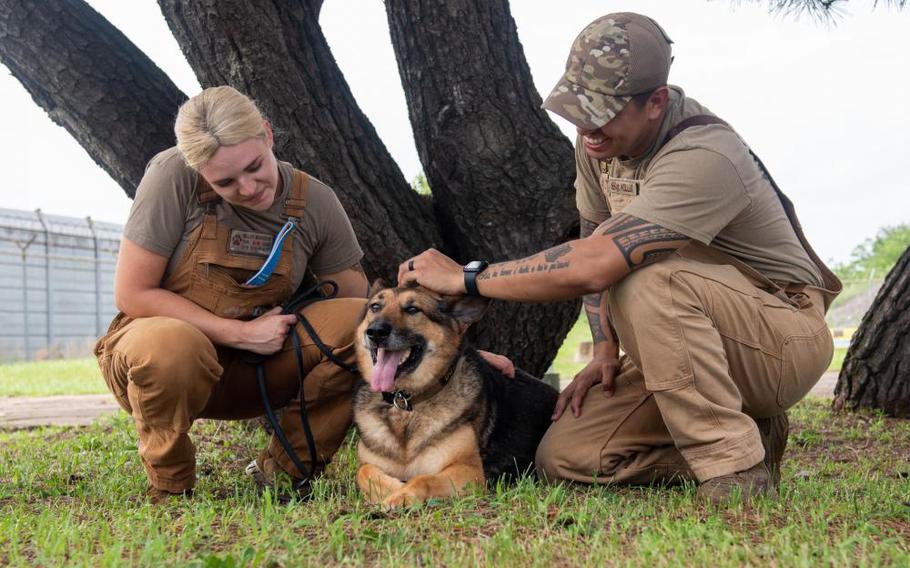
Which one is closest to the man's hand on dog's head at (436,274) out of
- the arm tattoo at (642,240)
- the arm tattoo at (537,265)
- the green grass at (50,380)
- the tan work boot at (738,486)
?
the arm tattoo at (537,265)

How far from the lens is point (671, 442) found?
426 centimetres

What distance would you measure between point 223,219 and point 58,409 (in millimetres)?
6623

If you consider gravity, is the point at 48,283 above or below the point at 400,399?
below

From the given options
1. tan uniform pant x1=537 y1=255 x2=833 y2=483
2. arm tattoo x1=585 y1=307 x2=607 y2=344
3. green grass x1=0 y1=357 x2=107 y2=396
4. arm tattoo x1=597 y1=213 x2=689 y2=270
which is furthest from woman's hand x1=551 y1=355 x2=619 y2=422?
green grass x1=0 y1=357 x2=107 y2=396

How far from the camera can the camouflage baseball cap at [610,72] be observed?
3.62 meters

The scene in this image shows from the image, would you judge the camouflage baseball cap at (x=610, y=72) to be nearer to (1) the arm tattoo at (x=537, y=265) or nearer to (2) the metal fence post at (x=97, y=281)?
(1) the arm tattoo at (x=537, y=265)

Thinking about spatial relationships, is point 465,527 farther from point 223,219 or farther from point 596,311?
point 223,219

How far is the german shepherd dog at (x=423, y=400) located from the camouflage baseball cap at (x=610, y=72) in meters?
0.99

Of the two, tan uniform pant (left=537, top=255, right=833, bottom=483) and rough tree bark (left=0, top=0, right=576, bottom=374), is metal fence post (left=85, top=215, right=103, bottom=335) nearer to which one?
rough tree bark (left=0, top=0, right=576, bottom=374)

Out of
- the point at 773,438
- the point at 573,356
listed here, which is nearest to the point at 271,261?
the point at 773,438

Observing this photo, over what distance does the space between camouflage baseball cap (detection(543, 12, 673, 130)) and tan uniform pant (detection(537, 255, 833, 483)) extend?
0.70 m

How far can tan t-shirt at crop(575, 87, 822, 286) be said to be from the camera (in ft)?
11.4

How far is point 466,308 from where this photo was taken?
411 cm

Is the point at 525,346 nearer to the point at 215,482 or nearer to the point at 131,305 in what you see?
the point at 215,482
